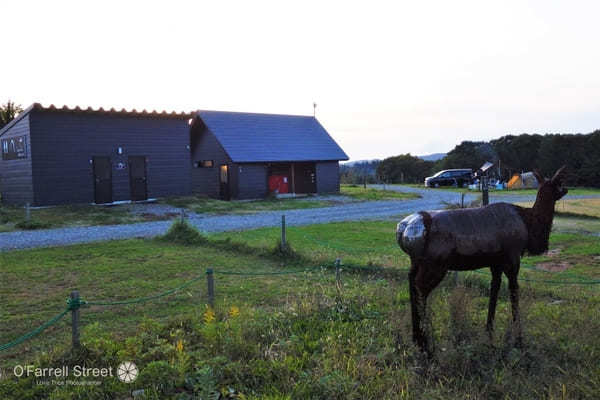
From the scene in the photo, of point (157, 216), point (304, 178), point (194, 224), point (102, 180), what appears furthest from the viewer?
point (304, 178)

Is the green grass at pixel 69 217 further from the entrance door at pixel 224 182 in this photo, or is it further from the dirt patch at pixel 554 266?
the dirt patch at pixel 554 266

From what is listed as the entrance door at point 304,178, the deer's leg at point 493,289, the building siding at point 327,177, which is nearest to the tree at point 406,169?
the building siding at point 327,177

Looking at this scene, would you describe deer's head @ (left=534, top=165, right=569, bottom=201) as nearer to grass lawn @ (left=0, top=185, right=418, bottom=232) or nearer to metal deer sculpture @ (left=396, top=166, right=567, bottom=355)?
metal deer sculpture @ (left=396, top=166, right=567, bottom=355)

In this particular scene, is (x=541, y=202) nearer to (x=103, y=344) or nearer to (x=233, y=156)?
(x=103, y=344)

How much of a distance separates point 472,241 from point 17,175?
25741 millimetres

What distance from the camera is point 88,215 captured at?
21.4 meters

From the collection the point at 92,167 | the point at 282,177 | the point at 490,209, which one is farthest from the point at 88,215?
the point at 490,209

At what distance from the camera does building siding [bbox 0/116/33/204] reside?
77.5 feet

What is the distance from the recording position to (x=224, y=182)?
32094 mm

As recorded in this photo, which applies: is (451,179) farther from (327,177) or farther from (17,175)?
(17,175)

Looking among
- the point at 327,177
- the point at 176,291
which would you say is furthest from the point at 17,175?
the point at 176,291

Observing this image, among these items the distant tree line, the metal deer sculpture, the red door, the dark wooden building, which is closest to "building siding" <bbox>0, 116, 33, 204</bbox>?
the dark wooden building

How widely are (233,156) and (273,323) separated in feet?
82.6

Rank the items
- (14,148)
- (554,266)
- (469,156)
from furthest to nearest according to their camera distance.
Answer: (469,156)
(14,148)
(554,266)
